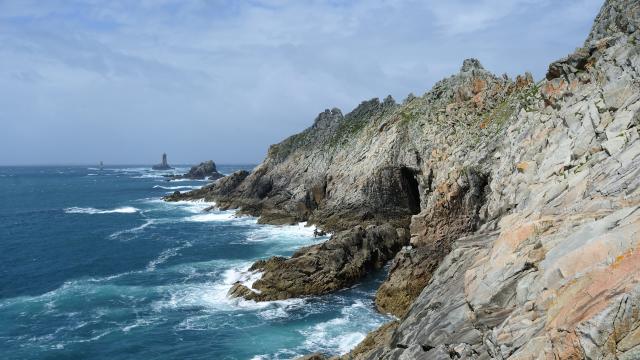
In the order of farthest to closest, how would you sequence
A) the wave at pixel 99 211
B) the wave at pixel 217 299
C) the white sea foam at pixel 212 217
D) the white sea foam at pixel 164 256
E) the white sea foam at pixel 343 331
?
the wave at pixel 99 211, the white sea foam at pixel 212 217, the white sea foam at pixel 164 256, the wave at pixel 217 299, the white sea foam at pixel 343 331

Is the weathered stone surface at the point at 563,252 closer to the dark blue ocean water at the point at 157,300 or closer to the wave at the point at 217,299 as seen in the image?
the dark blue ocean water at the point at 157,300

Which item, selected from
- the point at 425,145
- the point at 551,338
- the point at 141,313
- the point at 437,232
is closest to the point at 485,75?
the point at 425,145

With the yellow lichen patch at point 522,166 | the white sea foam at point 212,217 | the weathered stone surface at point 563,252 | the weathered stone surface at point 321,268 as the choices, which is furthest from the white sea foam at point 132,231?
the yellow lichen patch at point 522,166

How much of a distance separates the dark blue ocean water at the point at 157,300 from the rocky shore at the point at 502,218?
4.19 meters

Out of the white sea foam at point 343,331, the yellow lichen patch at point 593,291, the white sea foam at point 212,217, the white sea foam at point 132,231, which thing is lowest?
the white sea foam at point 343,331

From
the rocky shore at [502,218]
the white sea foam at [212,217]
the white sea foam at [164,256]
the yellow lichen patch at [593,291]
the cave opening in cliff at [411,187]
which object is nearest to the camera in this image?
the yellow lichen patch at [593,291]

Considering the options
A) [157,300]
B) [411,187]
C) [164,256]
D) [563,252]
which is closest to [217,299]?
[157,300]

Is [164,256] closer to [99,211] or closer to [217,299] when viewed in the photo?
[217,299]

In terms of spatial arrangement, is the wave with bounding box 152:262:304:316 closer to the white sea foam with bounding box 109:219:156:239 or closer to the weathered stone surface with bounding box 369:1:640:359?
the weathered stone surface with bounding box 369:1:640:359

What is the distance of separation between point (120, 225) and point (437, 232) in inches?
2513

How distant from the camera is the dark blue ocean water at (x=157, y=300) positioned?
3684 centimetres

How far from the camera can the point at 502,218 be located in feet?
96.2

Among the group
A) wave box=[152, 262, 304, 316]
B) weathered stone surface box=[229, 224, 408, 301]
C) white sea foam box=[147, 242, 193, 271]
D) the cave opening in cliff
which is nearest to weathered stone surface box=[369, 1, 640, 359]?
Result: weathered stone surface box=[229, 224, 408, 301]

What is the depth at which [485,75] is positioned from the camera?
227ft
